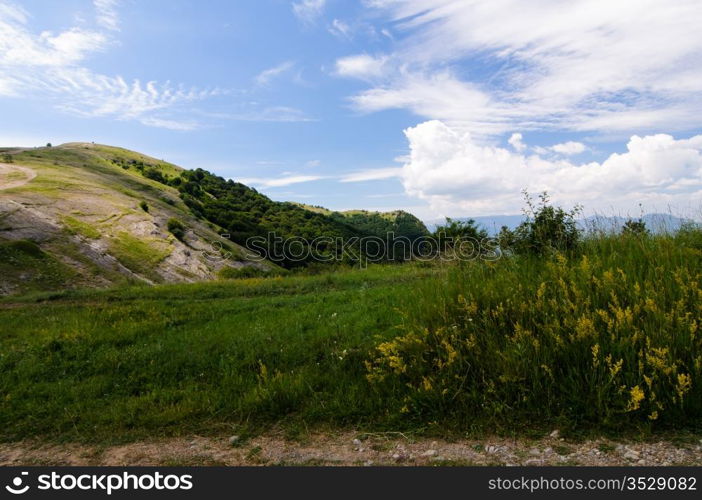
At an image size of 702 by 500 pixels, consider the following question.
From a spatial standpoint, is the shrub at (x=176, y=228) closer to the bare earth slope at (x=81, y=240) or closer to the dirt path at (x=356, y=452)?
the bare earth slope at (x=81, y=240)

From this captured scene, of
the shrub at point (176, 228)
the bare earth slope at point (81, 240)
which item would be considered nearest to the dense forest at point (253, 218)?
the shrub at point (176, 228)

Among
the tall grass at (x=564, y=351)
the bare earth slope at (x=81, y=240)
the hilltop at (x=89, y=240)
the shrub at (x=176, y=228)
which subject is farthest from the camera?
the shrub at (x=176, y=228)

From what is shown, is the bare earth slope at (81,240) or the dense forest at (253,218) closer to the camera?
the bare earth slope at (81,240)

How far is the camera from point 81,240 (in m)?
26.5

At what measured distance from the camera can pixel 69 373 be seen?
276 inches

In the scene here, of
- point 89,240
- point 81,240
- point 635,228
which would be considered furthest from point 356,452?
A: point 89,240

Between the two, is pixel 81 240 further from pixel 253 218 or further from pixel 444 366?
pixel 253 218

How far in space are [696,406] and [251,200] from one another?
122 m

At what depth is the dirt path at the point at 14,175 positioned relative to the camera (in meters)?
30.9

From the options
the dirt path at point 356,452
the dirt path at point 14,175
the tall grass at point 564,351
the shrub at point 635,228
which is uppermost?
the dirt path at point 14,175

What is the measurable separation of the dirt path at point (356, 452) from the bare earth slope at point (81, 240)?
749 inches

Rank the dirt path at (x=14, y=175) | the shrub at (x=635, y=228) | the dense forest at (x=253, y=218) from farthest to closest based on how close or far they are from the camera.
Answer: the dense forest at (x=253, y=218), the dirt path at (x=14, y=175), the shrub at (x=635, y=228)

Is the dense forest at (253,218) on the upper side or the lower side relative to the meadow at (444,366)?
upper
